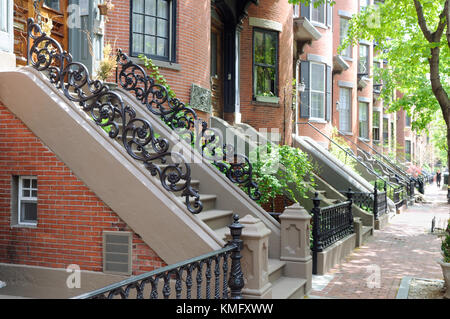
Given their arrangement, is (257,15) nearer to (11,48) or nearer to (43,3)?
(43,3)

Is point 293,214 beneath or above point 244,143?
beneath

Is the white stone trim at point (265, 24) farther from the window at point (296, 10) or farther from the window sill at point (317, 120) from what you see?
the window sill at point (317, 120)

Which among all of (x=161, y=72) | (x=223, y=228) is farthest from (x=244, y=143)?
(x=223, y=228)

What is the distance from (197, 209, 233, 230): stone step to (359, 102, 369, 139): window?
24621 mm

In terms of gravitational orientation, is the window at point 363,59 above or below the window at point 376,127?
above

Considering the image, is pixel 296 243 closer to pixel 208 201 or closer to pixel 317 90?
pixel 208 201

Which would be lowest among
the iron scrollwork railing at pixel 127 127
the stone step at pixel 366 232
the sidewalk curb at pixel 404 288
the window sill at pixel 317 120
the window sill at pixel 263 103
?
the sidewalk curb at pixel 404 288

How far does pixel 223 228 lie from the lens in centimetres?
731

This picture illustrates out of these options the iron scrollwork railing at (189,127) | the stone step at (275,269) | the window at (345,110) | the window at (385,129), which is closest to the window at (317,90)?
the window at (345,110)

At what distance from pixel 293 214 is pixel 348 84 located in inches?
810

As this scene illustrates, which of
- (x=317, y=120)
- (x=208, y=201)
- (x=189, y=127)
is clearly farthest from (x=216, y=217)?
(x=317, y=120)

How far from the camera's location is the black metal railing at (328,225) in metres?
8.84

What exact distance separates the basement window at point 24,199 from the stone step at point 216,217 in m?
2.42
